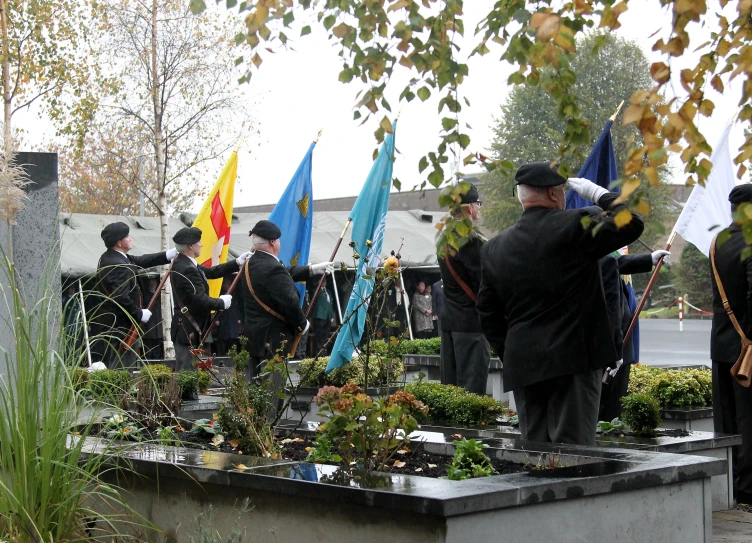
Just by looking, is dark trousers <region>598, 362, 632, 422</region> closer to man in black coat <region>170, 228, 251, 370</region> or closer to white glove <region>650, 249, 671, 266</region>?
white glove <region>650, 249, 671, 266</region>

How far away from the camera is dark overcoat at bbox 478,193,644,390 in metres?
5.58

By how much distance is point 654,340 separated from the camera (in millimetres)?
29312

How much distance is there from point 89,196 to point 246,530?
124 ft

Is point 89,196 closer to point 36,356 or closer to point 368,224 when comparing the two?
point 368,224

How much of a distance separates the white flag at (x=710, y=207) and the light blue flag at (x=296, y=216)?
5.89 m

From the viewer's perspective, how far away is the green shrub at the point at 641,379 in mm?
8726

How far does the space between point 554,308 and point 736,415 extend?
235 centimetres

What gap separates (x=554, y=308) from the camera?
569 centimetres

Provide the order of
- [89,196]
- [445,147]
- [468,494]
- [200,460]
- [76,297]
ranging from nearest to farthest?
[468,494] < [445,147] < [200,460] < [76,297] < [89,196]

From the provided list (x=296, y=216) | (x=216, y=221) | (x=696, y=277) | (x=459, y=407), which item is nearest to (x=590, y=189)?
(x=459, y=407)

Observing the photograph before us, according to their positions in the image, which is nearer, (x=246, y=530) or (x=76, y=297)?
(x=246, y=530)

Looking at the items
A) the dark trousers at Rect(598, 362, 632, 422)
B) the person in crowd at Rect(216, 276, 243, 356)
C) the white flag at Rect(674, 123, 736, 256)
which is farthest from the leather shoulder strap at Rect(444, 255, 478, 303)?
the person in crowd at Rect(216, 276, 243, 356)

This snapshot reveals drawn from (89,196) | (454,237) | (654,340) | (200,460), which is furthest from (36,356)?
(89,196)

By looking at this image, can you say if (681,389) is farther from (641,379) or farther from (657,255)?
(657,255)
